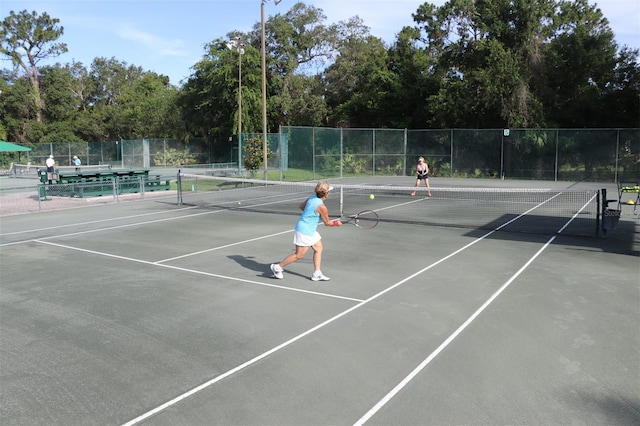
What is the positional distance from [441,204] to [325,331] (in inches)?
534

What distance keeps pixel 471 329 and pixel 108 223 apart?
1200 centimetres

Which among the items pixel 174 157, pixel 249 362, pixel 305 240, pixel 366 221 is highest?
pixel 174 157

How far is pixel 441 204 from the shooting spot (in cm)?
1883

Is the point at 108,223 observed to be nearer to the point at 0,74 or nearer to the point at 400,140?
the point at 400,140

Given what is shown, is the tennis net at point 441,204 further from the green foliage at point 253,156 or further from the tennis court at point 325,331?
the green foliage at point 253,156

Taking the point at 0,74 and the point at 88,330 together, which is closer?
the point at 88,330

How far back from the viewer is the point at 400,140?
116 ft

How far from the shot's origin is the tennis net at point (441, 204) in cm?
1428

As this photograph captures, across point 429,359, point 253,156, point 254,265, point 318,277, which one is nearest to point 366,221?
point 254,265

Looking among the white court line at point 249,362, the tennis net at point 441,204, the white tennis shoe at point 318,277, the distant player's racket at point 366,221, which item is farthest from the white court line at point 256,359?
the tennis net at point 441,204

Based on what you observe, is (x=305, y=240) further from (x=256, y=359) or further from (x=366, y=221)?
(x=366, y=221)

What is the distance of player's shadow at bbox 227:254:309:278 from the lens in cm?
889

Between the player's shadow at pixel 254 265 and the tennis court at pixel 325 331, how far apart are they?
2.8 inches

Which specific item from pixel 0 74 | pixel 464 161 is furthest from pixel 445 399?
pixel 0 74
